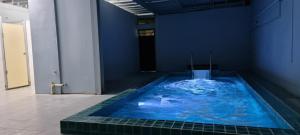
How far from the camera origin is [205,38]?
824cm

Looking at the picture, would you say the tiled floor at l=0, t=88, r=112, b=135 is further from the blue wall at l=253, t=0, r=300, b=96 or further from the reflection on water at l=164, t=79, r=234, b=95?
the blue wall at l=253, t=0, r=300, b=96

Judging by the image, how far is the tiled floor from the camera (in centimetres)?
252

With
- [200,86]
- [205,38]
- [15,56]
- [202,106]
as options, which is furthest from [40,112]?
[205,38]

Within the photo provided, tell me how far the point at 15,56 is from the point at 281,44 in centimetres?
Answer: 696

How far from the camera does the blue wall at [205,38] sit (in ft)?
25.9

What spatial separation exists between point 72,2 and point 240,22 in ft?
19.8

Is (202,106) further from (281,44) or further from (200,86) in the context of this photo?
(281,44)

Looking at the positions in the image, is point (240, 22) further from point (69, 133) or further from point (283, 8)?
point (69, 133)

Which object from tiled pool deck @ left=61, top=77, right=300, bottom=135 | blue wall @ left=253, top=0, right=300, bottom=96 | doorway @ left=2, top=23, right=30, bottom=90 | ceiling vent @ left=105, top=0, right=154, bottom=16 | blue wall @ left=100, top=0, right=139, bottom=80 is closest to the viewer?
tiled pool deck @ left=61, top=77, right=300, bottom=135

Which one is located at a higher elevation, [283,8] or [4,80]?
[283,8]

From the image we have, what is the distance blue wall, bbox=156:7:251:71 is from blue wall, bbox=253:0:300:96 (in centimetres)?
188

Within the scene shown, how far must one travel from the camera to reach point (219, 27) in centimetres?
808

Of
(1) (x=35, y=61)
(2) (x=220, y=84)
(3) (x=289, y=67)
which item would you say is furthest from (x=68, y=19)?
(3) (x=289, y=67)

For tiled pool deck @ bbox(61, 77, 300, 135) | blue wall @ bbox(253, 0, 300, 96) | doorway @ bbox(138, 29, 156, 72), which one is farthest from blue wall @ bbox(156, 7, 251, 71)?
tiled pool deck @ bbox(61, 77, 300, 135)
